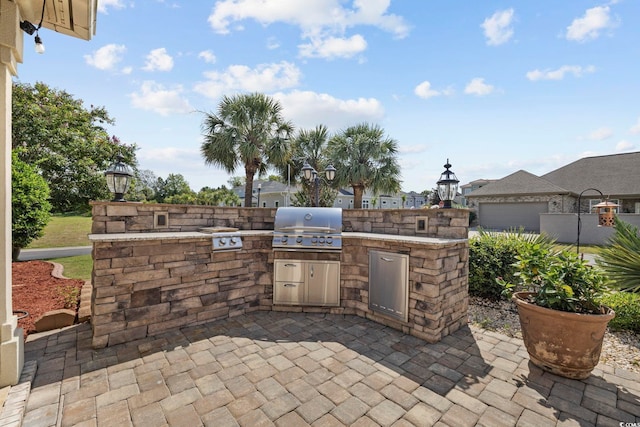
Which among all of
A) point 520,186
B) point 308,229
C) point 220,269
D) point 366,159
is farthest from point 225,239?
point 520,186

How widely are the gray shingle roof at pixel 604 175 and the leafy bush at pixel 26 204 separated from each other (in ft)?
79.6

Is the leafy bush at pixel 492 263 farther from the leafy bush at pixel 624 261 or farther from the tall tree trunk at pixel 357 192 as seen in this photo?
the tall tree trunk at pixel 357 192

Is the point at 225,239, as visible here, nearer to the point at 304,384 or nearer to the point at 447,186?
the point at 304,384

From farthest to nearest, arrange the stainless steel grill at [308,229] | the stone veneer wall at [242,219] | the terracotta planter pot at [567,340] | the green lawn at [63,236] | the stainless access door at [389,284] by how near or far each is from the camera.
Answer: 1. the green lawn at [63,236]
2. the stainless steel grill at [308,229]
3. the stainless access door at [389,284]
4. the stone veneer wall at [242,219]
5. the terracotta planter pot at [567,340]

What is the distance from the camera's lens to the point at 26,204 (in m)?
6.03

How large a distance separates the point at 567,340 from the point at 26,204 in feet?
31.9

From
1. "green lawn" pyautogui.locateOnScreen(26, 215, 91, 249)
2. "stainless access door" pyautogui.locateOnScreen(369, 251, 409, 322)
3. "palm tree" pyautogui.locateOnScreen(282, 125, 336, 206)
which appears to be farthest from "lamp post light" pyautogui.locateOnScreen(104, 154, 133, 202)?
"palm tree" pyautogui.locateOnScreen(282, 125, 336, 206)

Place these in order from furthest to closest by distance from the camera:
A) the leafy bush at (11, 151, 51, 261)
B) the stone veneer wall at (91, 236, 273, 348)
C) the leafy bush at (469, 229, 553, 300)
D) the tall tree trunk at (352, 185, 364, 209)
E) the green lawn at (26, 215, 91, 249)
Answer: the tall tree trunk at (352, 185, 364, 209)
the green lawn at (26, 215, 91, 249)
the leafy bush at (11, 151, 51, 261)
the leafy bush at (469, 229, 553, 300)
the stone veneer wall at (91, 236, 273, 348)

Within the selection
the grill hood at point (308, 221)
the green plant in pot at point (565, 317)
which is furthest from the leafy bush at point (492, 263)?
the grill hood at point (308, 221)

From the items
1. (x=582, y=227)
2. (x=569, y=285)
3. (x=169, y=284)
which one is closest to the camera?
(x=569, y=285)

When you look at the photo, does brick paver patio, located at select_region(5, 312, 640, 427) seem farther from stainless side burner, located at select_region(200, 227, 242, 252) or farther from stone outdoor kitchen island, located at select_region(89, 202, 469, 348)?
stainless side burner, located at select_region(200, 227, 242, 252)

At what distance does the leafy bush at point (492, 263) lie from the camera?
4.71 metres

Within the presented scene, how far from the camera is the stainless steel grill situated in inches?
157

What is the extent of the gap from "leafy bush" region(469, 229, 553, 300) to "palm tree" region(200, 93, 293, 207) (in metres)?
8.85
